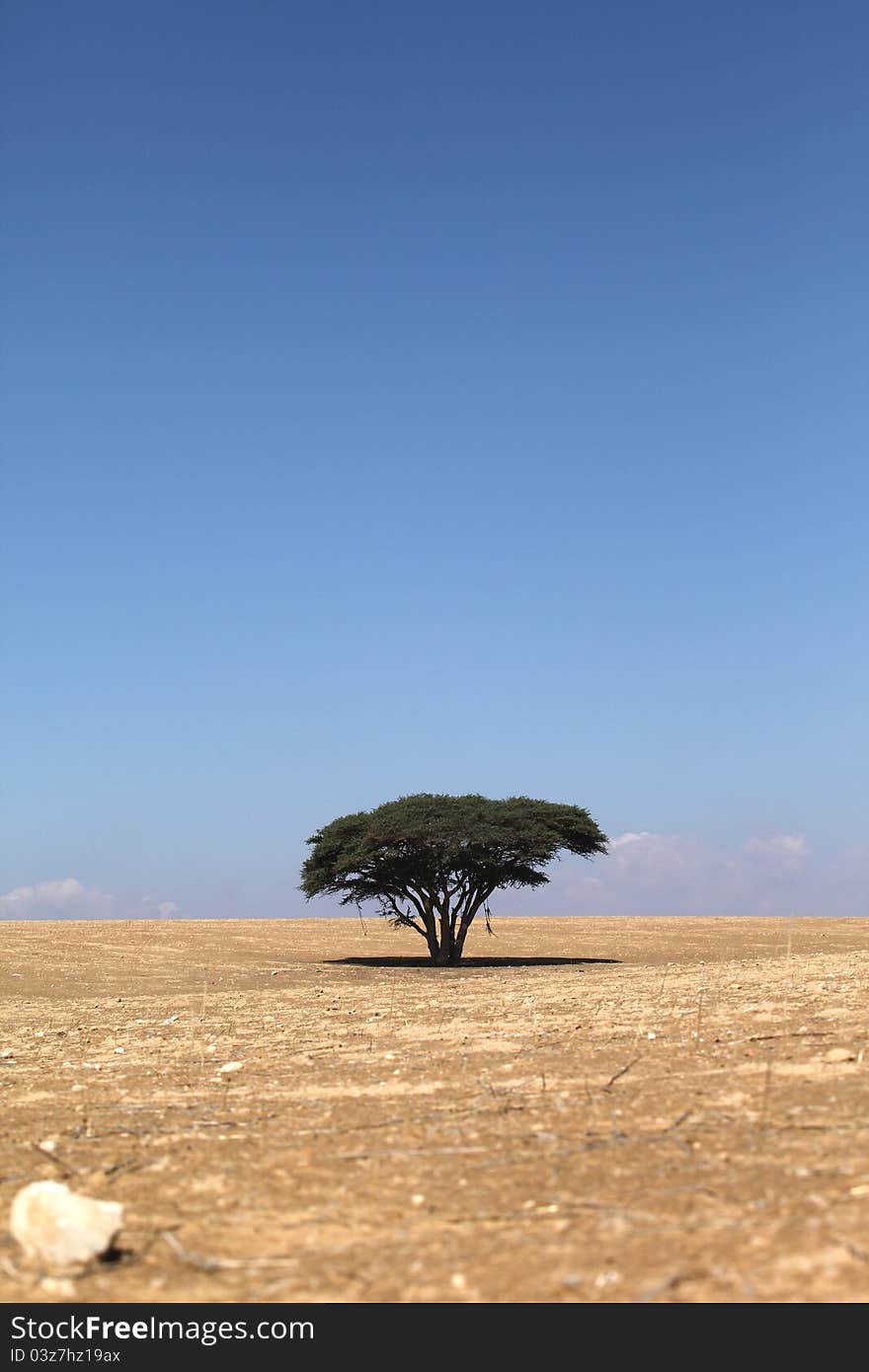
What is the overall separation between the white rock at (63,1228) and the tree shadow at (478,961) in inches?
1368

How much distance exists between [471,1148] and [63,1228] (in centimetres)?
306

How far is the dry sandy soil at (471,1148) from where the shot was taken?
5254mm

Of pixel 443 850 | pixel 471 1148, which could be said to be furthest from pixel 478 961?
pixel 471 1148

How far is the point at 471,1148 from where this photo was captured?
7.69 m

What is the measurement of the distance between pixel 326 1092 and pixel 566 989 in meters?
13.4

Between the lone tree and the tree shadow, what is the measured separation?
1288 millimetres

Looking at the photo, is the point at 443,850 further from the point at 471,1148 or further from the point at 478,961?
the point at 471,1148

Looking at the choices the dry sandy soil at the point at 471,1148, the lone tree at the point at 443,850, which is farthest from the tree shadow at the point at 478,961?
the dry sandy soil at the point at 471,1148
